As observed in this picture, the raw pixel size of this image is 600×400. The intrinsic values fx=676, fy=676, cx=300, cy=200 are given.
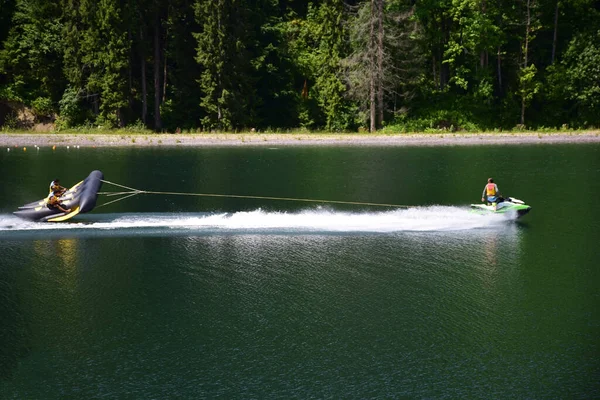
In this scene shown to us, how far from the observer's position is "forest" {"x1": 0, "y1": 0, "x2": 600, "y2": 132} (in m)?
69.9

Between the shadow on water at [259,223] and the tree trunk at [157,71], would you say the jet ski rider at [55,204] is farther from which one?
the tree trunk at [157,71]

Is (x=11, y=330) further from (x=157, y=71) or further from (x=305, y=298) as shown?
(x=157, y=71)

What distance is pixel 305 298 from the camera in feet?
67.7

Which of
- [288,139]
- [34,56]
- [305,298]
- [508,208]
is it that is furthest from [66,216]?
[34,56]

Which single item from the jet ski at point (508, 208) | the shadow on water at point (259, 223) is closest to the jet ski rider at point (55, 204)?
the shadow on water at point (259, 223)

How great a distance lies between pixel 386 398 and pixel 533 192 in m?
26.5

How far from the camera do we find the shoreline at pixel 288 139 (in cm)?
6550

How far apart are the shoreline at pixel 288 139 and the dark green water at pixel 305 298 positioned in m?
27.0

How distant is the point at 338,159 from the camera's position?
178 ft

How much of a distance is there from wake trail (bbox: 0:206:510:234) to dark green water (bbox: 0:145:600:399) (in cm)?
15

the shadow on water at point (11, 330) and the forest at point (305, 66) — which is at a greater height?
the forest at point (305, 66)

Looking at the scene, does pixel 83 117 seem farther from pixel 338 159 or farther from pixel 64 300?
pixel 64 300

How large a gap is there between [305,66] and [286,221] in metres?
49.2

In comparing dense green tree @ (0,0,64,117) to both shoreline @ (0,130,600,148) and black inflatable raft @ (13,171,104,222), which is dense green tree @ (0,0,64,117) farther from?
black inflatable raft @ (13,171,104,222)
